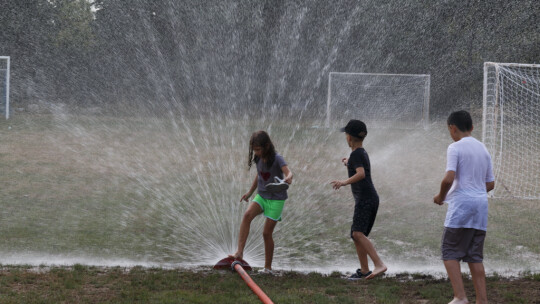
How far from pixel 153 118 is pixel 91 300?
20.5m

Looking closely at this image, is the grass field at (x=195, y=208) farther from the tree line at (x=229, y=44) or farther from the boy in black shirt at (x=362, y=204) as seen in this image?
the tree line at (x=229, y=44)

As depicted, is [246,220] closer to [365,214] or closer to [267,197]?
[267,197]

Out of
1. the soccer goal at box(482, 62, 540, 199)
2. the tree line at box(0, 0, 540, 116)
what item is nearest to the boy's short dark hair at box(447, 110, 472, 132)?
the soccer goal at box(482, 62, 540, 199)

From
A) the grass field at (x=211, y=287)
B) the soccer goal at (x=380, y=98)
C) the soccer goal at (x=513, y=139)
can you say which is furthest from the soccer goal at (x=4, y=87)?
the grass field at (x=211, y=287)

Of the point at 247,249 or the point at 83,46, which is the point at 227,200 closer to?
the point at 247,249

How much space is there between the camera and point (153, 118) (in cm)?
2452

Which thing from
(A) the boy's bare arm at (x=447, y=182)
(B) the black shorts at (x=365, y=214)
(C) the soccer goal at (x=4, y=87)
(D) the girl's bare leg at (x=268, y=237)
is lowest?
(D) the girl's bare leg at (x=268, y=237)

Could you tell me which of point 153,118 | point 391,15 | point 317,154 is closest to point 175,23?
point 153,118

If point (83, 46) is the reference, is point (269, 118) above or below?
below

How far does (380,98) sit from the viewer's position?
83.9 feet

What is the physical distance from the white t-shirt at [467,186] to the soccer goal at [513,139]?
17.7 ft

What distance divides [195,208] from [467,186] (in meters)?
4.83

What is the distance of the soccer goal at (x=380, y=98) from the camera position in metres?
24.8

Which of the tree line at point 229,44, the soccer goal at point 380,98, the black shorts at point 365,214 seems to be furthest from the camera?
the tree line at point 229,44
